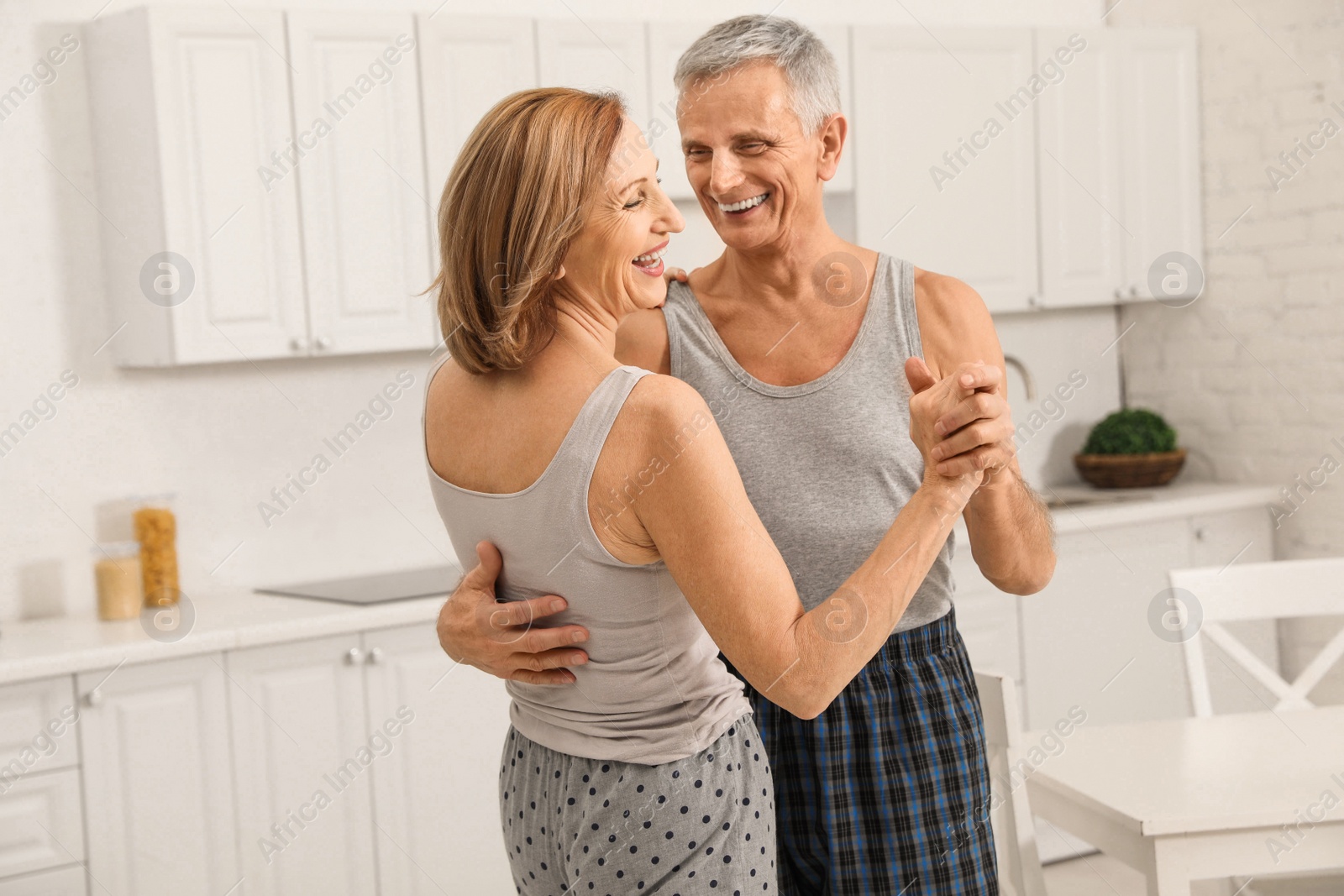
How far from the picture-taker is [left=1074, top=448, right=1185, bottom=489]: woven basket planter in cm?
393

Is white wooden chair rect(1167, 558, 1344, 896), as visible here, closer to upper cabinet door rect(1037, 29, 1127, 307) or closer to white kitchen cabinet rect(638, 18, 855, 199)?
white kitchen cabinet rect(638, 18, 855, 199)

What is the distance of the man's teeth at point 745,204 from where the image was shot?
148 cm

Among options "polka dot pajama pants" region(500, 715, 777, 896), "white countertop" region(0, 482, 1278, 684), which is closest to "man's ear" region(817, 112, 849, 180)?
"polka dot pajama pants" region(500, 715, 777, 896)

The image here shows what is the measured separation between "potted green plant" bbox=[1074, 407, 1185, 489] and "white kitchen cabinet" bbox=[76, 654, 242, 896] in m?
2.67

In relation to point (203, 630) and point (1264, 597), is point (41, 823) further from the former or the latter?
point (1264, 597)

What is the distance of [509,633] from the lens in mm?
1154

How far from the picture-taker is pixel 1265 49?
3.73m

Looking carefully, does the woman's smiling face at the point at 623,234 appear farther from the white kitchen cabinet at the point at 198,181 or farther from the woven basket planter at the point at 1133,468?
the woven basket planter at the point at 1133,468

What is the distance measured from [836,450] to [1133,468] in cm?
278

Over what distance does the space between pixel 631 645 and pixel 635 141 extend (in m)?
0.44

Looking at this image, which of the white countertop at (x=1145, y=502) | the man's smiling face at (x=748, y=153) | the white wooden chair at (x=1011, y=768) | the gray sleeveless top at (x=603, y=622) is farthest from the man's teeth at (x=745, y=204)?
the white countertop at (x=1145, y=502)

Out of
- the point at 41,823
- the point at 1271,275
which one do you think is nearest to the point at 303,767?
the point at 41,823

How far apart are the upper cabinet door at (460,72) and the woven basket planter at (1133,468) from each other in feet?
6.87

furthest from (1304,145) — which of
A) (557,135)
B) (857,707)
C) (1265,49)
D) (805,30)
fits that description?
(557,135)
